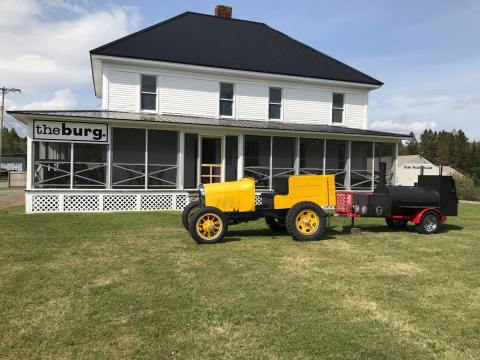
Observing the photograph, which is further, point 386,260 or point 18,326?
point 386,260

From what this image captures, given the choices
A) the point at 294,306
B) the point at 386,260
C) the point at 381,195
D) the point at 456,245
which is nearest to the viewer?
the point at 294,306

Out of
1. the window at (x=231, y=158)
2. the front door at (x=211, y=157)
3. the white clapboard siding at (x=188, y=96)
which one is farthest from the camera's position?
the window at (x=231, y=158)

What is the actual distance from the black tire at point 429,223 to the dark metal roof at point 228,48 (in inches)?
449

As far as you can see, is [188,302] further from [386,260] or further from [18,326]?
[386,260]

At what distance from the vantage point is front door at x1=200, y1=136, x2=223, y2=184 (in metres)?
18.7

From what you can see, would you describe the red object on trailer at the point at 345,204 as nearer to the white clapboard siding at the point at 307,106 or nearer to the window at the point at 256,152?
the window at the point at 256,152

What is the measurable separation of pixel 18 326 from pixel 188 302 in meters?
1.88

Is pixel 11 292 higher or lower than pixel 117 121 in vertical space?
lower

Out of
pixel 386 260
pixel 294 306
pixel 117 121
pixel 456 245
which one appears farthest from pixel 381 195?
pixel 117 121

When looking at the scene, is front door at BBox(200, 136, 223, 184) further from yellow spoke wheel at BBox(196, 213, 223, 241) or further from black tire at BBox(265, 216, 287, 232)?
yellow spoke wheel at BBox(196, 213, 223, 241)

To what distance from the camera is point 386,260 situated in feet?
24.7

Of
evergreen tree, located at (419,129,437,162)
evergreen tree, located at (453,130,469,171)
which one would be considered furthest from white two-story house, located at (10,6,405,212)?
evergreen tree, located at (419,129,437,162)

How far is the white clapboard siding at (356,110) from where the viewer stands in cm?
2162

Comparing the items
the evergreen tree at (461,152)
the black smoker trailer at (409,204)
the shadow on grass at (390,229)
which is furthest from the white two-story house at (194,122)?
the evergreen tree at (461,152)
